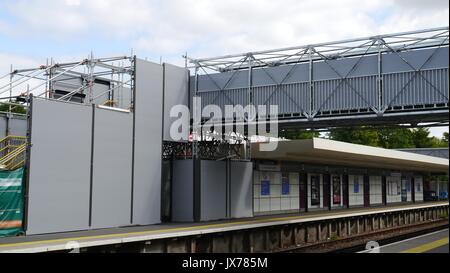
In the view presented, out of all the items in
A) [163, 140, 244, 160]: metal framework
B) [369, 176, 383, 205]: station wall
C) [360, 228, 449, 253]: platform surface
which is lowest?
[360, 228, 449, 253]: platform surface

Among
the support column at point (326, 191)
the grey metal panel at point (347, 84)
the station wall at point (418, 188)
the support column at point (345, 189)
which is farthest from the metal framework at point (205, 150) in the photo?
the station wall at point (418, 188)

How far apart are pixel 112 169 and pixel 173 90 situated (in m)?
4.20

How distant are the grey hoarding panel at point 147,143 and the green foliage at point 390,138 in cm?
4072

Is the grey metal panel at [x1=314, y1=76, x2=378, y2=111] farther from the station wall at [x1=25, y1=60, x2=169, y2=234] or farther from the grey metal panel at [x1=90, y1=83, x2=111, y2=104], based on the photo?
the grey metal panel at [x1=90, y1=83, x2=111, y2=104]

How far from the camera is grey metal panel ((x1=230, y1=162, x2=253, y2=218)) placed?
21.2 meters

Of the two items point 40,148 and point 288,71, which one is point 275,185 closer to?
point 288,71

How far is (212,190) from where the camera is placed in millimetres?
20094

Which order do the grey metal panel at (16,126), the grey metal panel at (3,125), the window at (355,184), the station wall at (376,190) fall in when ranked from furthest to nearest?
the station wall at (376,190) → the window at (355,184) → the grey metal panel at (16,126) → the grey metal panel at (3,125)

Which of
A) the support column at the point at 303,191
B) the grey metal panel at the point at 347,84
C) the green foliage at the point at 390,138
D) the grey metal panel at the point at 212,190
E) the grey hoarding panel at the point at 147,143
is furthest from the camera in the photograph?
the green foliage at the point at 390,138

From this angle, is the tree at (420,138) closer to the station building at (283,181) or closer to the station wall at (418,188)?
the station wall at (418,188)

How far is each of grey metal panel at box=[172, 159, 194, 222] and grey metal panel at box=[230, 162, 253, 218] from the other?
7.18ft

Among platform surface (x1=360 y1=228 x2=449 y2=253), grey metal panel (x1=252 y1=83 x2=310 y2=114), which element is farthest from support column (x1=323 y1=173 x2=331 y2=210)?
grey metal panel (x1=252 y1=83 x2=310 y2=114)

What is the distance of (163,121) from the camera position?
19031mm

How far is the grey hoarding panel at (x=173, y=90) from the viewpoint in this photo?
1917cm
